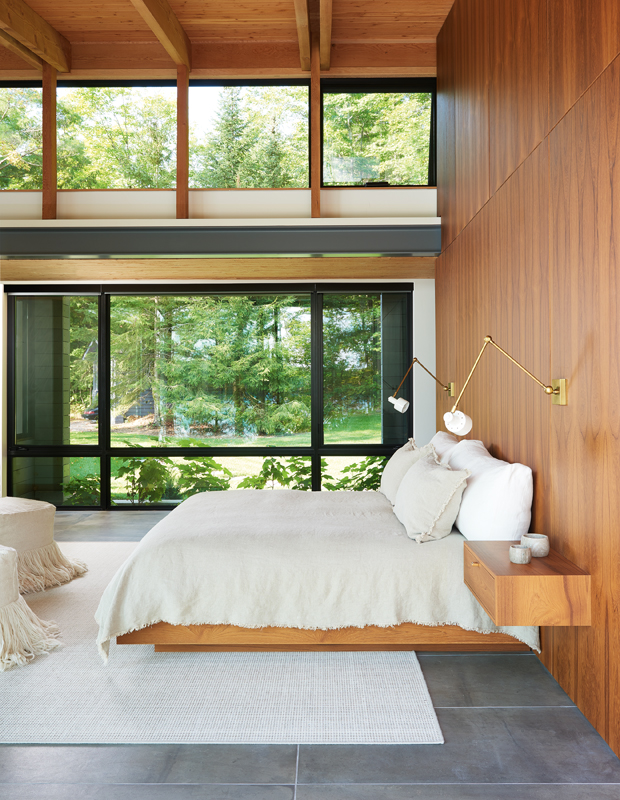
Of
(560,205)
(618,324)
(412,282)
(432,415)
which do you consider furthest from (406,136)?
(618,324)

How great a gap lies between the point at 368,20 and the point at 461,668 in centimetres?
478

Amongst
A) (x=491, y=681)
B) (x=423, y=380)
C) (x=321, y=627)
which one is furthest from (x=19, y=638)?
(x=423, y=380)

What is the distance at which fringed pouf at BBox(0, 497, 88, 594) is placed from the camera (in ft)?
12.0

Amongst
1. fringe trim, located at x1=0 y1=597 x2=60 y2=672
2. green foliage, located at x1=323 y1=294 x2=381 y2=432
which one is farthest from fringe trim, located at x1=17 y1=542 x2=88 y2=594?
green foliage, located at x1=323 y1=294 x2=381 y2=432

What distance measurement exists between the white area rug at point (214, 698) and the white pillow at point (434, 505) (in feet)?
1.90

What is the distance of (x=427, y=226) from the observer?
486 centimetres

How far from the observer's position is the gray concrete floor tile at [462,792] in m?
1.79

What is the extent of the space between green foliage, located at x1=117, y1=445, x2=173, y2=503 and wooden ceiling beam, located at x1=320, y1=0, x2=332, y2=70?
3.91 meters

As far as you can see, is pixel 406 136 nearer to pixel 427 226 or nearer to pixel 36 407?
pixel 427 226

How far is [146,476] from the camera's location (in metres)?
5.95

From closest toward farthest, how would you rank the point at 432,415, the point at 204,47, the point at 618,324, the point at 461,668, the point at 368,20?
the point at 618,324 → the point at 461,668 → the point at 368,20 → the point at 204,47 → the point at 432,415

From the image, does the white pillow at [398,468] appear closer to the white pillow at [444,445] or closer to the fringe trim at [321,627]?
the white pillow at [444,445]

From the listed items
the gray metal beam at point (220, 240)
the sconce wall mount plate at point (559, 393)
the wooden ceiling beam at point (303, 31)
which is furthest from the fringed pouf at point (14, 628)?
the wooden ceiling beam at point (303, 31)

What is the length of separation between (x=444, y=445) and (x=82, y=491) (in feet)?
12.7
